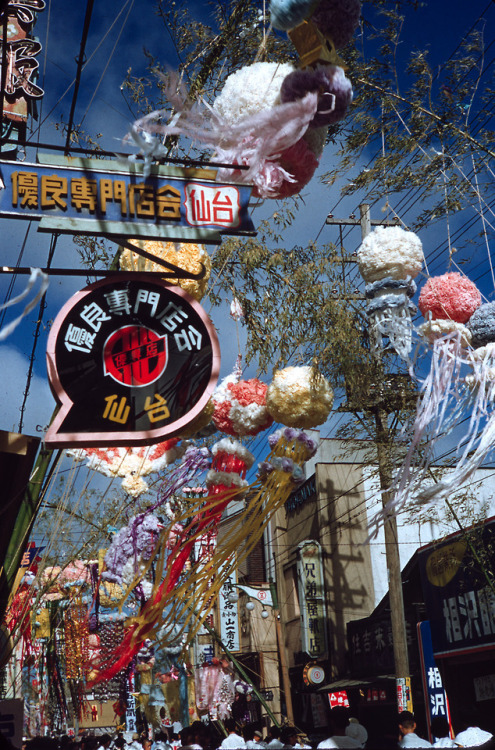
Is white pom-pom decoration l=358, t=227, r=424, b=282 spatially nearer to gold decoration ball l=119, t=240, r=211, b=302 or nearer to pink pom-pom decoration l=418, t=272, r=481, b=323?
pink pom-pom decoration l=418, t=272, r=481, b=323

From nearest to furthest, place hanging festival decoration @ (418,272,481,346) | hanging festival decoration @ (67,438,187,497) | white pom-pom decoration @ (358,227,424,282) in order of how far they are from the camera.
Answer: hanging festival decoration @ (418,272,481,346) → white pom-pom decoration @ (358,227,424,282) → hanging festival decoration @ (67,438,187,497)

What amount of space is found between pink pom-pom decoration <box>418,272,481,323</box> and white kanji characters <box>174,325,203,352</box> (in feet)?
6.98

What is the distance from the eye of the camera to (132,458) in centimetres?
870

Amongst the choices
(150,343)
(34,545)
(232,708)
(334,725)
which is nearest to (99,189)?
(150,343)

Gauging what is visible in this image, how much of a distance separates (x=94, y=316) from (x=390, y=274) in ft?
8.96

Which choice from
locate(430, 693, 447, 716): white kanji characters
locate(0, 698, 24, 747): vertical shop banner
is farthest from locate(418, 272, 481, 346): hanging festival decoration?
locate(430, 693, 447, 716): white kanji characters

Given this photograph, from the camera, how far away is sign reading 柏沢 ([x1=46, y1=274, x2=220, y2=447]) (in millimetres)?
5352

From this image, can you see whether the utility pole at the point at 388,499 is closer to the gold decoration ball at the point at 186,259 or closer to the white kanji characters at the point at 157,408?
the gold decoration ball at the point at 186,259

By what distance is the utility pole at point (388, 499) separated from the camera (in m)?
12.6

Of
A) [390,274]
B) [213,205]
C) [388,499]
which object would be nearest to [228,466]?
[390,274]

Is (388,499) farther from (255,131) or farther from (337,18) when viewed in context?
(337,18)

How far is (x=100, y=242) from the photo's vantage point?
→ 29.5 ft

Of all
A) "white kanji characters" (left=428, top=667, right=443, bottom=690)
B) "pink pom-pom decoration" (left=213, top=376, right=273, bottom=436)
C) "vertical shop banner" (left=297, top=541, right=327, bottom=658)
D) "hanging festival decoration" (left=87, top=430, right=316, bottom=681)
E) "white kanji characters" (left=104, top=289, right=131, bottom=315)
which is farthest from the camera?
"vertical shop banner" (left=297, top=541, right=327, bottom=658)

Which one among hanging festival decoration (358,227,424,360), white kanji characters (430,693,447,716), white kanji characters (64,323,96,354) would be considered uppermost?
hanging festival decoration (358,227,424,360)
